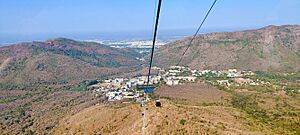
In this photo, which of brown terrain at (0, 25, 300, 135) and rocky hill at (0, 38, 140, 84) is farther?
rocky hill at (0, 38, 140, 84)

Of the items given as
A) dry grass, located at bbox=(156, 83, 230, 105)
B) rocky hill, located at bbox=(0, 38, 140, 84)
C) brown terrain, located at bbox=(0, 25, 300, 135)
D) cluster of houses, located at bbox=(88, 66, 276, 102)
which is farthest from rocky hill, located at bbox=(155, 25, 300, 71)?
dry grass, located at bbox=(156, 83, 230, 105)

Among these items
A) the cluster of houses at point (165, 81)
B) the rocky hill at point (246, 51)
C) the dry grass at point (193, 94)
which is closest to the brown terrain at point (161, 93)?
the dry grass at point (193, 94)

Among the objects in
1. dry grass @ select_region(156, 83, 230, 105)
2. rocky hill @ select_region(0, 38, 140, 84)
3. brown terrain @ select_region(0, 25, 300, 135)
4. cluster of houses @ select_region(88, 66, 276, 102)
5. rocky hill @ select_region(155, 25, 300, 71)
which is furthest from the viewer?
rocky hill @ select_region(155, 25, 300, 71)

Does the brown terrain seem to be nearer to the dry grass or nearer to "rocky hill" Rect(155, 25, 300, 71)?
the dry grass

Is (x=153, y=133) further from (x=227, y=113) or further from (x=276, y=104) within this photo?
(x=276, y=104)

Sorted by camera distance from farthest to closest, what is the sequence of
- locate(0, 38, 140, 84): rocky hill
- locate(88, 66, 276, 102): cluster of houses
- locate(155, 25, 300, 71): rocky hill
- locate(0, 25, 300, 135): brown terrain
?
1. locate(155, 25, 300, 71): rocky hill
2. locate(0, 38, 140, 84): rocky hill
3. locate(88, 66, 276, 102): cluster of houses
4. locate(0, 25, 300, 135): brown terrain

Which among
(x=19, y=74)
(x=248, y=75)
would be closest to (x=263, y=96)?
(x=248, y=75)
